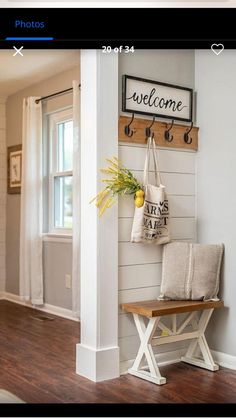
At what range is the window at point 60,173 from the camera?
3.62 m

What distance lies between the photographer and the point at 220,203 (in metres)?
2.25

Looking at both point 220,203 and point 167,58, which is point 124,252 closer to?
point 220,203

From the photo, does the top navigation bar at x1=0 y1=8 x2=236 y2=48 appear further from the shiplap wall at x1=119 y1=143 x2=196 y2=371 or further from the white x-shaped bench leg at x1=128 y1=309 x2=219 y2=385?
the white x-shaped bench leg at x1=128 y1=309 x2=219 y2=385

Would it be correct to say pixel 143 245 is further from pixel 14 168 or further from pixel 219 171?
pixel 14 168

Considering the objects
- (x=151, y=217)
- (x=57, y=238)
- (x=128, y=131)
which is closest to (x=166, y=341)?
(x=151, y=217)

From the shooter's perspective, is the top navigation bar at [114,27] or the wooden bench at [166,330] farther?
the wooden bench at [166,330]

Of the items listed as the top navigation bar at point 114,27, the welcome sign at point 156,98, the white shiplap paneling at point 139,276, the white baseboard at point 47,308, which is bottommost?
the white baseboard at point 47,308

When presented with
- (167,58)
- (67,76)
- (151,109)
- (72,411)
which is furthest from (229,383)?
(67,76)

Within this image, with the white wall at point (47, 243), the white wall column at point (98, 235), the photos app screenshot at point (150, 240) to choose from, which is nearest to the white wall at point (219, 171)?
the photos app screenshot at point (150, 240)

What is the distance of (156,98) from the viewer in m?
2.20

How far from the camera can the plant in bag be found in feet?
6.63

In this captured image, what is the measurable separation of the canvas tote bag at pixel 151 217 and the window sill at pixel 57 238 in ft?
4.72

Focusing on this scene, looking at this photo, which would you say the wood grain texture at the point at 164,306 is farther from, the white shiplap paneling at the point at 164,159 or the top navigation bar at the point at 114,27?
the top navigation bar at the point at 114,27

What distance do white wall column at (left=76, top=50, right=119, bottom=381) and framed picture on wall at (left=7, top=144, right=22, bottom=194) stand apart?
208 centimetres
